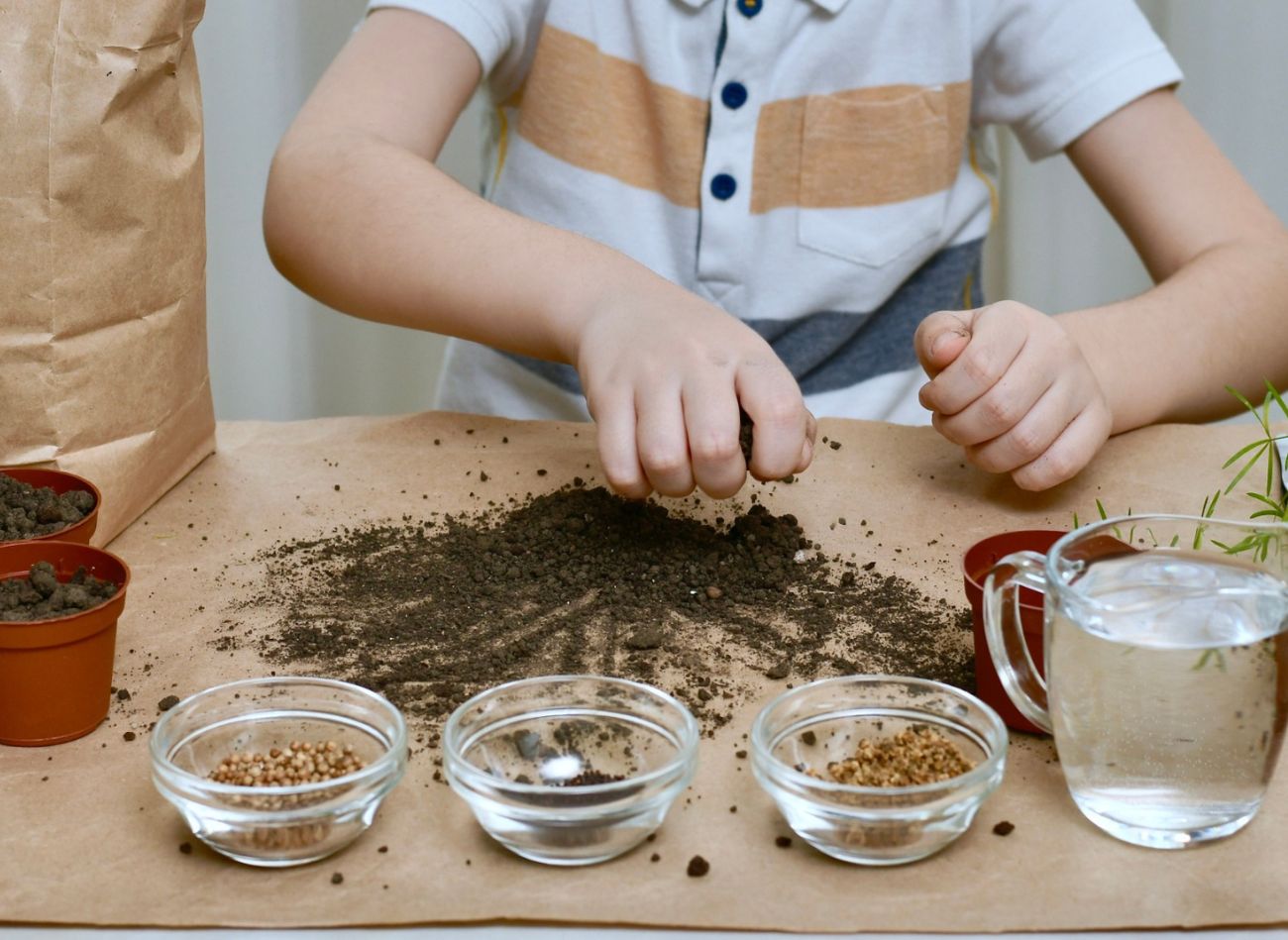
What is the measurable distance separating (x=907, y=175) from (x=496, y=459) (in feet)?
1.78

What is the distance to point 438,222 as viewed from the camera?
1111 millimetres

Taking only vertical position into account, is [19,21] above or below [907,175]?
above

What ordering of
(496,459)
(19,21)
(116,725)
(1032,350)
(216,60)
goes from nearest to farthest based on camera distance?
(116,725) < (19,21) < (1032,350) < (496,459) < (216,60)

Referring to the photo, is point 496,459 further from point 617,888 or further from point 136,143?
point 617,888

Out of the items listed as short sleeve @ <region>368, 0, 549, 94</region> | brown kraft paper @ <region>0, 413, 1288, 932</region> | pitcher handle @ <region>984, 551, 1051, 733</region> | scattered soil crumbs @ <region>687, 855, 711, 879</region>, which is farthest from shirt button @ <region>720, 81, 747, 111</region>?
scattered soil crumbs @ <region>687, 855, 711, 879</region>

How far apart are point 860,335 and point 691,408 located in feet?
1.93

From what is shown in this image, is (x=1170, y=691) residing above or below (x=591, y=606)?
above

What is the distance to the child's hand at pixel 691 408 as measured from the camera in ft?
2.84

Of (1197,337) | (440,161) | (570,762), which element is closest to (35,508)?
(570,762)

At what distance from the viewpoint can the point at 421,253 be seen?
3.62 feet

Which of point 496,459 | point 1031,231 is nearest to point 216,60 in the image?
point 496,459

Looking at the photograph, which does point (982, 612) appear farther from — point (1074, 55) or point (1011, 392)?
point (1074, 55)

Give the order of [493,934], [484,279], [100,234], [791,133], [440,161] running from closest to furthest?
[493,934]
[100,234]
[484,279]
[791,133]
[440,161]

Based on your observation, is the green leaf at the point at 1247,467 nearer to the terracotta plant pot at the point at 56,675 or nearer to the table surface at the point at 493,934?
the table surface at the point at 493,934
